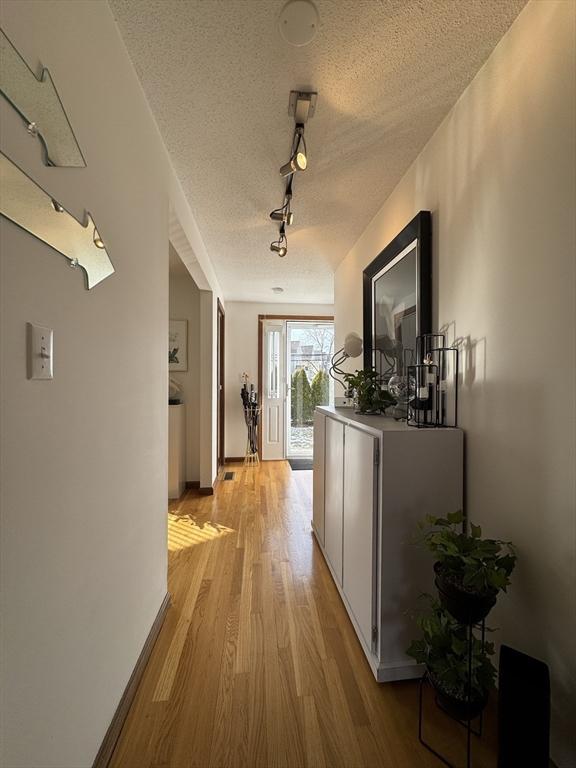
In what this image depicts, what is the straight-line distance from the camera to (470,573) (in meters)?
1.03

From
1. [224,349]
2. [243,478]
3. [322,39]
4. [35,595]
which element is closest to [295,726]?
[35,595]

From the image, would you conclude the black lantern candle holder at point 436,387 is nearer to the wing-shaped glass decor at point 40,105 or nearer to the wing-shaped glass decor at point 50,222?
the wing-shaped glass decor at point 50,222

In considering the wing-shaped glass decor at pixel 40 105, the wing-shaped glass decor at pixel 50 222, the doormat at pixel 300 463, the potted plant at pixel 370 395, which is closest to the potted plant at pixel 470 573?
the potted plant at pixel 370 395

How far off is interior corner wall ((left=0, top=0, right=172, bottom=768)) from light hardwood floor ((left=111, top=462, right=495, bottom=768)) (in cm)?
21

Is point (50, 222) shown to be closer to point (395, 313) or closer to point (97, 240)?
point (97, 240)

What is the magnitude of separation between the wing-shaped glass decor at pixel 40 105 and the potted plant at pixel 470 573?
59.6 inches

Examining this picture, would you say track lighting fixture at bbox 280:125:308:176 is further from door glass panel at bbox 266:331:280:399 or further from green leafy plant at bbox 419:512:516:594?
door glass panel at bbox 266:331:280:399

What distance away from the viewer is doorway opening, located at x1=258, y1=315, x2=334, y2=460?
5270 millimetres

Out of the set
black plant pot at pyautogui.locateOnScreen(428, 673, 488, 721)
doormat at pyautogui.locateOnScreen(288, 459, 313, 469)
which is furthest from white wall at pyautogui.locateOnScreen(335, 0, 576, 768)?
doormat at pyautogui.locateOnScreen(288, 459, 313, 469)

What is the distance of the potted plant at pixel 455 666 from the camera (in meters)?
1.10

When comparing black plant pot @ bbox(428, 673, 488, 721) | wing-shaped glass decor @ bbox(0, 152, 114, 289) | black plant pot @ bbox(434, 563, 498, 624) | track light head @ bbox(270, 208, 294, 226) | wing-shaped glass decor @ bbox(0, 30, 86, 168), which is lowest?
black plant pot @ bbox(428, 673, 488, 721)

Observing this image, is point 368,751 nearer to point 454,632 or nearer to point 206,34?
point 454,632

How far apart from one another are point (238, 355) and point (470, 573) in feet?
14.8

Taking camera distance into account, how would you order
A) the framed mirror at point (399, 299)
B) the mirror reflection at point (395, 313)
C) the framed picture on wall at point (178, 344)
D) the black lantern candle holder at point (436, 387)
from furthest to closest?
the framed picture on wall at point (178, 344), the mirror reflection at point (395, 313), the framed mirror at point (399, 299), the black lantern candle holder at point (436, 387)
